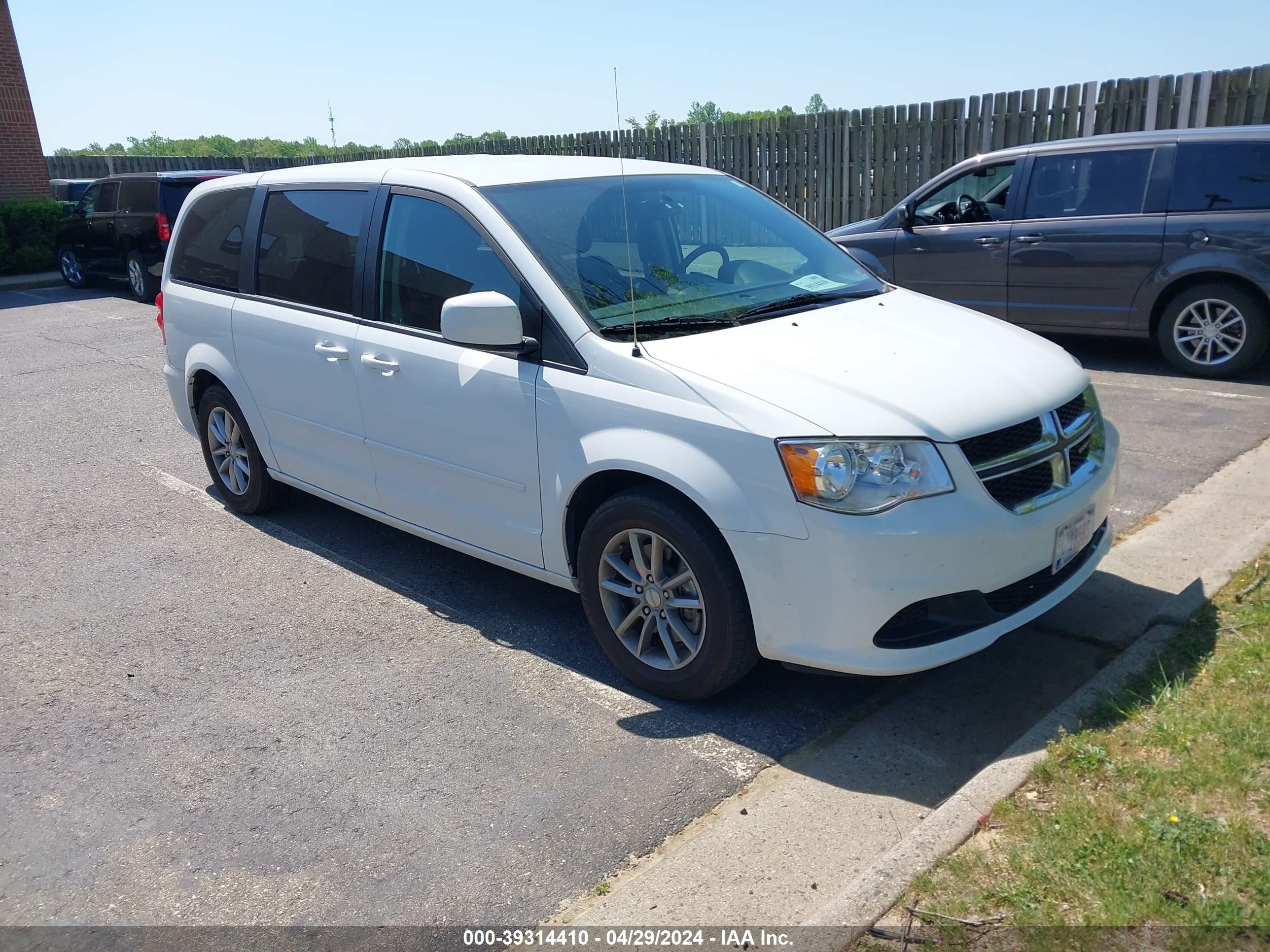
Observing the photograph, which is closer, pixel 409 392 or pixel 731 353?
pixel 731 353

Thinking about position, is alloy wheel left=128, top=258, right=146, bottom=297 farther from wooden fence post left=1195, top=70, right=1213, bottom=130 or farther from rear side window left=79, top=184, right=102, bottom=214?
wooden fence post left=1195, top=70, right=1213, bottom=130

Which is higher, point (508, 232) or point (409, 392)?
point (508, 232)

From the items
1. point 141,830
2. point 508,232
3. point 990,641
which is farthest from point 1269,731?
point 141,830

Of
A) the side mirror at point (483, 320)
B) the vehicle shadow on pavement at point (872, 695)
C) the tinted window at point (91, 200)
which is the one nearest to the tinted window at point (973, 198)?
the vehicle shadow on pavement at point (872, 695)

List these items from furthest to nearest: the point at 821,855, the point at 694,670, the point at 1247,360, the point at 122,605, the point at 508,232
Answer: the point at 1247,360 → the point at 122,605 → the point at 508,232 → the point at 694,670 → the point at 821,855

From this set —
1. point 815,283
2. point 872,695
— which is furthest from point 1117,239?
point 872,695

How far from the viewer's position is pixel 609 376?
3.89 m

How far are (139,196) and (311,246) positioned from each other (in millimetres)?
12198

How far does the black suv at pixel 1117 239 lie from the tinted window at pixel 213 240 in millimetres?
6291

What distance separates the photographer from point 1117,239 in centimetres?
863

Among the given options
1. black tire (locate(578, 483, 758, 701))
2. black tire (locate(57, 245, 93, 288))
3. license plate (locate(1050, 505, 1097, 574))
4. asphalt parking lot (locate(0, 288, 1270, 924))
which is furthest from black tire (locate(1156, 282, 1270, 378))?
black tire (locate(57, 245, 93, 288))

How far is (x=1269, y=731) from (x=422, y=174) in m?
3.87

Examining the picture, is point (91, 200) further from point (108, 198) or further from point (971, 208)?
point (971, 208)

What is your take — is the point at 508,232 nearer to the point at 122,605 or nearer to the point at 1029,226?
the point at 122,605
